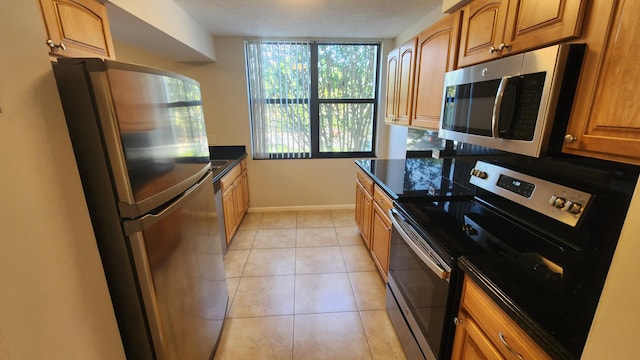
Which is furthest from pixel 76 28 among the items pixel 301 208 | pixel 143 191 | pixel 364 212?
pixel 301 208

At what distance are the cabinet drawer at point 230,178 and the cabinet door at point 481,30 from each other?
7.35ft

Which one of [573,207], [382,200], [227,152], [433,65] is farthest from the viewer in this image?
[227,152]

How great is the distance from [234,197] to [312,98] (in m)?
1.68

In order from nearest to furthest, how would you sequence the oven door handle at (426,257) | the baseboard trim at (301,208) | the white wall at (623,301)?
the white wall at (623,301) < the oven door handle at (426,257) < the baseboard trim at (301,208)

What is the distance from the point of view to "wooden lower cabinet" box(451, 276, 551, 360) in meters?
0.81

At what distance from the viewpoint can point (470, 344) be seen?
1.07 metres

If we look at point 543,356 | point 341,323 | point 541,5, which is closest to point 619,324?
point 543,356

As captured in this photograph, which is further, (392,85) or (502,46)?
(392,85)

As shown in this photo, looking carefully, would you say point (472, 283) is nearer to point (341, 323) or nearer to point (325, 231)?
point (341, 323)

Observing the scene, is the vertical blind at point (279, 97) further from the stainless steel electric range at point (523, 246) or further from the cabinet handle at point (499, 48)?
the cabinet handle at point (499, 48)

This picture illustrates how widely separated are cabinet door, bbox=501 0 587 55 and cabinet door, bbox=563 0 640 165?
1.6 inches

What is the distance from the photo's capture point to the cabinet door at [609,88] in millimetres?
740

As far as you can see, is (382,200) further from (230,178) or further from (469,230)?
(230,178)

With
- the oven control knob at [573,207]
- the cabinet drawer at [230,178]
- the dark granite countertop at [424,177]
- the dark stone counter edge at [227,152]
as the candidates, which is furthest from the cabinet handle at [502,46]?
the dark stone counter edge at [227,152]
